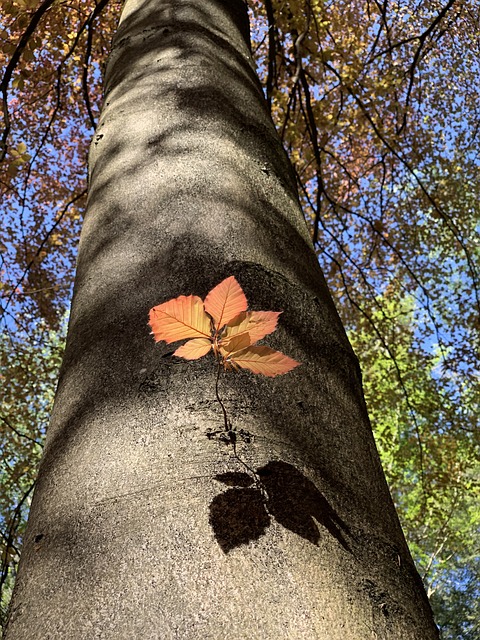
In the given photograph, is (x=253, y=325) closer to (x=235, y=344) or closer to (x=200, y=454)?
(x=235, y=344)

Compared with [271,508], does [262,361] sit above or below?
above

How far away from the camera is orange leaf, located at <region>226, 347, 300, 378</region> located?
0.59 metres

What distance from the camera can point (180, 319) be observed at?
0.58 m

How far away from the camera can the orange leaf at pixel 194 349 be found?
60cm

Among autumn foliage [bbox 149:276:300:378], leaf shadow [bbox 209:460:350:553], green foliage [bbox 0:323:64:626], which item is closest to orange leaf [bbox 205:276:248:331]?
autumn foliage [bbox 149:276:300:378]

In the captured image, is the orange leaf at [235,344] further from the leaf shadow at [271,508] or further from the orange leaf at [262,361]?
the leaf shadow at [271,508]

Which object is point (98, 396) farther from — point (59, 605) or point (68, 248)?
point (68, 248)

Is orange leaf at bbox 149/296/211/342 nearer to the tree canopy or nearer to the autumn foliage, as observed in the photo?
the autumn foliage

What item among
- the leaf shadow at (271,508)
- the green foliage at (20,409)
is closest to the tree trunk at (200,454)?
the leaf shadow at (271,508)

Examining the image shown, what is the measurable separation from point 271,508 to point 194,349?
0.18 metres

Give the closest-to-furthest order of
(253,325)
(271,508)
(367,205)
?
(271,508)
(253,325)
(367,205)

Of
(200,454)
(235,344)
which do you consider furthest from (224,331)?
(200,454)

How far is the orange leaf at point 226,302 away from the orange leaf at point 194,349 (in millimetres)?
20

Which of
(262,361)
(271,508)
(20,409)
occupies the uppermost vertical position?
(20,409)
